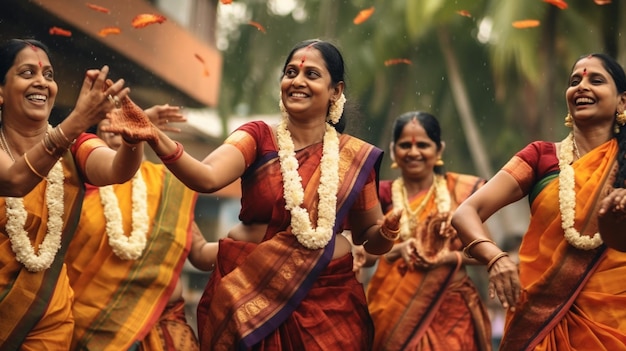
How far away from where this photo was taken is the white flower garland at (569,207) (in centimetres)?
538

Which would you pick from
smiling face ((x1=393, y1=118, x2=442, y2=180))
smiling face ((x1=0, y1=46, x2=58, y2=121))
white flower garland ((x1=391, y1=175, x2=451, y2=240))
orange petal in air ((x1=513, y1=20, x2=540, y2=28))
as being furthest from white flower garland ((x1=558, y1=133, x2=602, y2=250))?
orange petal in air ((x1=513, y1=20, x2=540, y2=28))

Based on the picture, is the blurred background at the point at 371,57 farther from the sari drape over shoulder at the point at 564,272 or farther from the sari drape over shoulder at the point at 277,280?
the sari drape over shoulder at the point at 564,272

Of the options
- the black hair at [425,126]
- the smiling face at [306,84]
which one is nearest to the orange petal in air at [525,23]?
the black hair at [425,126]

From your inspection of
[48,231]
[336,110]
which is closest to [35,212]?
[48,231]

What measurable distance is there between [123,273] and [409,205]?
2170mm

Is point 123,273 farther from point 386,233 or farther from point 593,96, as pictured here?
point 593,96

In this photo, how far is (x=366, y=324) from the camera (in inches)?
226

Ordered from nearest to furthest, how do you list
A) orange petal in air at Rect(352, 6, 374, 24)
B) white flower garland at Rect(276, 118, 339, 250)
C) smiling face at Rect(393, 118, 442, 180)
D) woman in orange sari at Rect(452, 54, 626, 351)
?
woman in orange sari at Rect(452, 54, 626, 351) < white flower garland at Rect(276, 118, 339, 250) < smiling face at Rect(393, 118, 442, 180) < orange petal in air at Rect(352, 6, 374, 24)

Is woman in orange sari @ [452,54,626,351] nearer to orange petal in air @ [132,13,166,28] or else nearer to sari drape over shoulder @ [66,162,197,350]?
sari drape over shoulder @ [66,162,197,350]

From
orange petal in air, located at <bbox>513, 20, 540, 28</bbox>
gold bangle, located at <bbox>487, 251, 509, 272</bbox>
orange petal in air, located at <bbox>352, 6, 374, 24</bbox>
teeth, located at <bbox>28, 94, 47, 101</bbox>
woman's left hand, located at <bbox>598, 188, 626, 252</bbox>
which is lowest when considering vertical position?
gold bangle, located at <bbox>487, 251, 509, 272</bbox>

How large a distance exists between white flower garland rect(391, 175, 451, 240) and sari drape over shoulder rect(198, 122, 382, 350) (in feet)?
6.62

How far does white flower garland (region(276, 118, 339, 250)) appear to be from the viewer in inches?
213

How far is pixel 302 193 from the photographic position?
5473 mm

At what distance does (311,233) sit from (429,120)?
2834 mm
